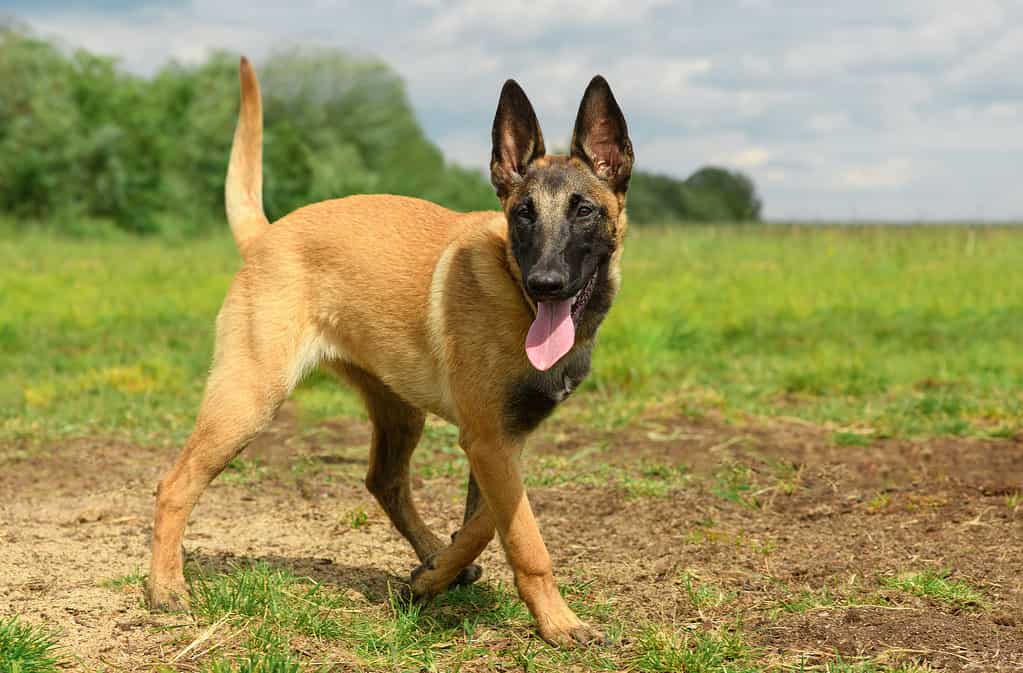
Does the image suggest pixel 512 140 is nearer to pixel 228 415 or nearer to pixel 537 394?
pixel 537 394

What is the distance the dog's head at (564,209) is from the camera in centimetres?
380

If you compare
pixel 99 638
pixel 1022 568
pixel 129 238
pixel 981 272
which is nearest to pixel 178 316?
pixel 99 638

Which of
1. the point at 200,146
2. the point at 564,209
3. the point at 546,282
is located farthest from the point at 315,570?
the point at 200,146

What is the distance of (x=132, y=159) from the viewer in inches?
1517

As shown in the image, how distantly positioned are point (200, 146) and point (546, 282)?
3889cm

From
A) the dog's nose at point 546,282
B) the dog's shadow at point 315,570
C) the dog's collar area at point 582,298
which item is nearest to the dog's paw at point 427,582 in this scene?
the dog's shadow at point 315,570

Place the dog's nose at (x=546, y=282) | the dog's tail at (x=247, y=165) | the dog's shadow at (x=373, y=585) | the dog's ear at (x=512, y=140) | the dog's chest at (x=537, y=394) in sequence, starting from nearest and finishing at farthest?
1. the dog's nose at (x=546, y=282)
2. the dog's chest at (x=537, y=394)
3. the dog's ear at (x=512, y=140)
4. the dog's shadow at (x=373, y=585)
5. the dog's tail at (x=247, y=165)

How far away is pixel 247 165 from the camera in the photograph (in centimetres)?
512

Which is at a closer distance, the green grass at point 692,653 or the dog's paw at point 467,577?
the green grass at point 692,653

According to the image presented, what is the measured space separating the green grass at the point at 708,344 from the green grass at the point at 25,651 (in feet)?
12.6

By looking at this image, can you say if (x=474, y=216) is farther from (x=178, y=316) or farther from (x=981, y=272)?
(x=981, y=272)

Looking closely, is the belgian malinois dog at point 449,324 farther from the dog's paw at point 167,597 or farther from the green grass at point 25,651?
the green grass at point 25,651

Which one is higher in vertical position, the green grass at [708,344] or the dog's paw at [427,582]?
the green grass at [708,344]

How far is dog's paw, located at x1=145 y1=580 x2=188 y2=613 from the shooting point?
4.21 m
